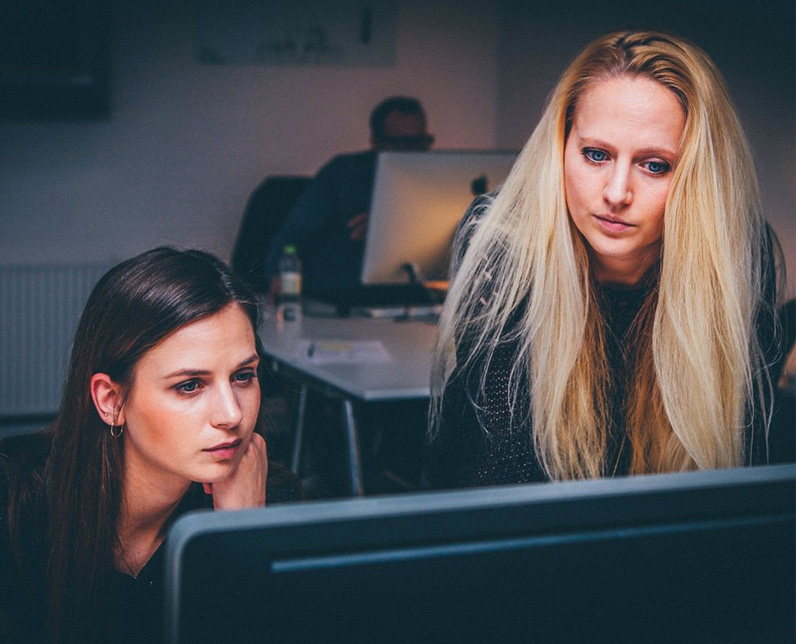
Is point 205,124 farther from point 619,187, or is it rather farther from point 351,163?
point 619,187

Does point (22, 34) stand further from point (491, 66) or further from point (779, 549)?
point (779, 549)

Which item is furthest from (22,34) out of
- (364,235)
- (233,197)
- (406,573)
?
(406,573)

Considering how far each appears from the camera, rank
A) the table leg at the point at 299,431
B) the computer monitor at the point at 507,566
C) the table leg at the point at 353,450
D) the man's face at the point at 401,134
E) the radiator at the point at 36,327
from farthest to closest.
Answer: the radiator at the point at 36,327
the man's face at the point at 401,134
the table leg at the point at 299,431
the table leg at the point at 353,450
the computer monitor at the point at 507,566

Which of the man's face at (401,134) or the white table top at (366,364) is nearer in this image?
the white table top at (366,364)

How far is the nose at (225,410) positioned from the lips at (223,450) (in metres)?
0.03

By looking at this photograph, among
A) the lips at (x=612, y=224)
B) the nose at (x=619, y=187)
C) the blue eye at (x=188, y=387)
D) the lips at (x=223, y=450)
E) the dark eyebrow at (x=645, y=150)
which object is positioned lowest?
the lips at (x=223, y=450)

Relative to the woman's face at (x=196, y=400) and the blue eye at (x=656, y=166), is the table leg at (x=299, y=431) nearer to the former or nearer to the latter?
the woman's face at (x=196, y=400)

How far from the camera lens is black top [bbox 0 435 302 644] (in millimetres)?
1035

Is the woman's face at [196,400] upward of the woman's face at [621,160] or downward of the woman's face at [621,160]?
downward

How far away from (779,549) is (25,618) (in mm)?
832

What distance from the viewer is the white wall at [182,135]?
444 centimetres

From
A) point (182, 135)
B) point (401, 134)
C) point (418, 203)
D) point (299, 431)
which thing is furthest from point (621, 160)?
point (182, 135)

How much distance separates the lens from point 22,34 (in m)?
4.21

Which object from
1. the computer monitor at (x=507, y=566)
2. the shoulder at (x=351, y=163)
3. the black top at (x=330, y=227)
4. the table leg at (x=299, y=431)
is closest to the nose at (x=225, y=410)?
the computer monitor at (x=507, y=566)
